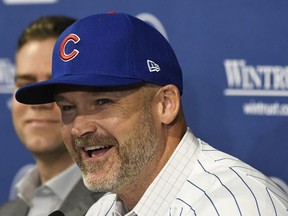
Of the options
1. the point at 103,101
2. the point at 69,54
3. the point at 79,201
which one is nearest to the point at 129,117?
the point at 103,101

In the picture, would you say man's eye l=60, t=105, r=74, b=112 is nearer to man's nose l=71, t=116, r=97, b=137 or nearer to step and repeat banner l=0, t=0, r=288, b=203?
man's nose l=71, t=116, r=97, b=137

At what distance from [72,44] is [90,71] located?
0.07m

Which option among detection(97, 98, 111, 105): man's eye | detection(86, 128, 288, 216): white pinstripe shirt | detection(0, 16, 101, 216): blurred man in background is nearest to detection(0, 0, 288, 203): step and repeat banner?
detection(0, 16, 101, 216): blurred man in background

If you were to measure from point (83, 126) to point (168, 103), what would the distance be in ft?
0.55

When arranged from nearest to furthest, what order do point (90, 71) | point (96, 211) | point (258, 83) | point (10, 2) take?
point (90, 71) → point (96, 211) → point (258, 83) → point (10, 2)

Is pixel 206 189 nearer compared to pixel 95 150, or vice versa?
pixel 206 189

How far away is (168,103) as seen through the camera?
136 centimetres

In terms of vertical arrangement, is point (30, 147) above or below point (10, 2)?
below

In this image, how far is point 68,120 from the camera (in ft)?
4.47

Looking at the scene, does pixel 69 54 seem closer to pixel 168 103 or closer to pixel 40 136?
pixel 168 103

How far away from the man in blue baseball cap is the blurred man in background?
623 mm

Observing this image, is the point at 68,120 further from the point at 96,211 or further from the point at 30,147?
the point at 30,147

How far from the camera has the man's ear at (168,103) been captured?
4.41ft

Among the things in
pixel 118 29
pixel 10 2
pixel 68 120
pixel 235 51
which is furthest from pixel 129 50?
pixel 10 2
